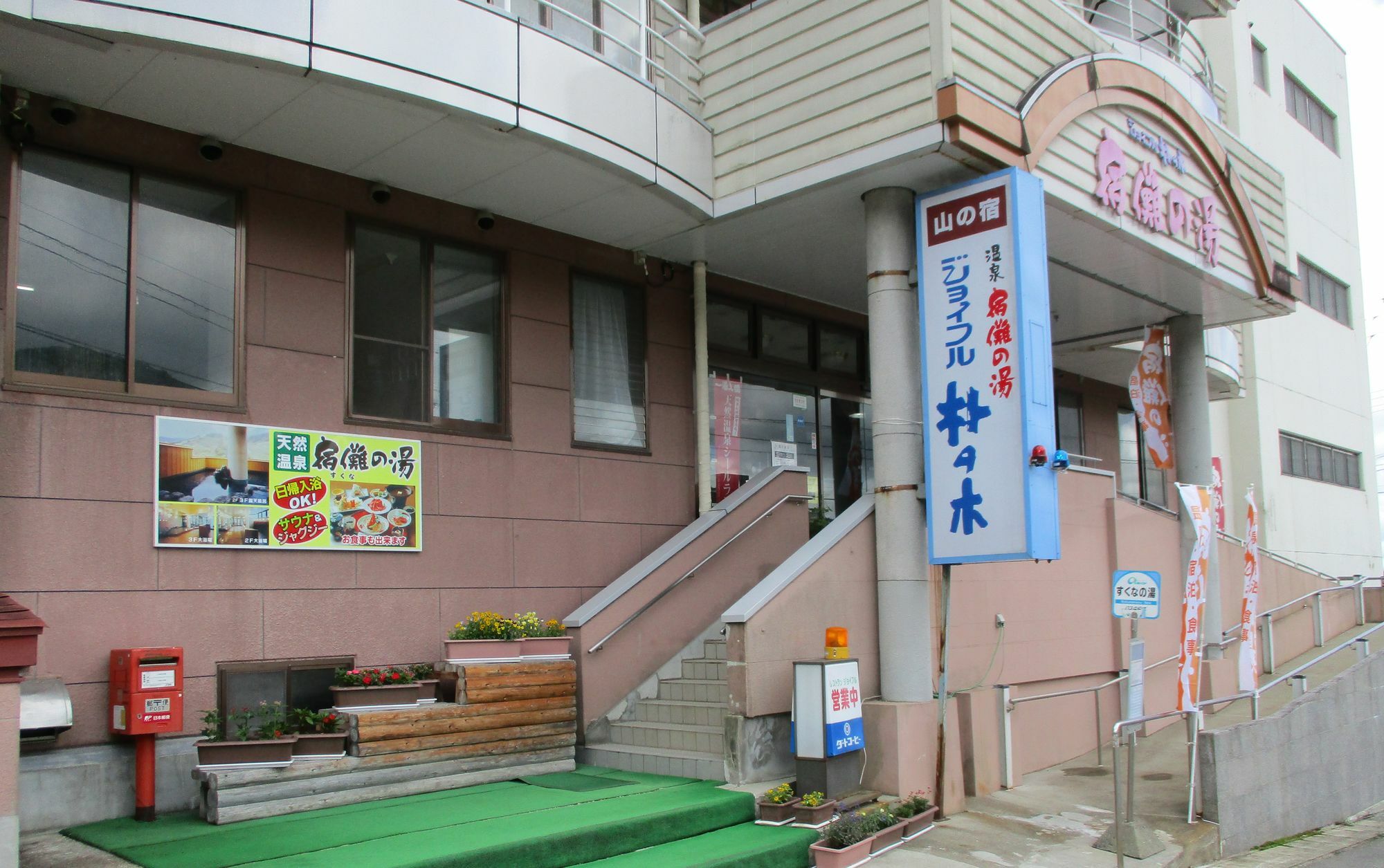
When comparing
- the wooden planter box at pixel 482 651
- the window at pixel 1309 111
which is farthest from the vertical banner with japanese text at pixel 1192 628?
the window at pixel 1309 111

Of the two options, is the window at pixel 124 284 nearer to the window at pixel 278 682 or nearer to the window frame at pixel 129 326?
the window frame at pixel 129 326

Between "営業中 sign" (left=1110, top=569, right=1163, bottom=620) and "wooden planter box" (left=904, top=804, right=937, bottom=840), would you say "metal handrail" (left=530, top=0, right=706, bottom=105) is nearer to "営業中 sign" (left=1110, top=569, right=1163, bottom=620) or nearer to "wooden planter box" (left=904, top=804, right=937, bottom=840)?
"営業中 sign" (left=1110, top=569, right=1163, bottom=620)

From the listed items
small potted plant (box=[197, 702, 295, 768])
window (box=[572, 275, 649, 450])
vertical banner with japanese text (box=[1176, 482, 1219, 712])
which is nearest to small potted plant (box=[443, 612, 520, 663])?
small potted plant (box=[197, 702, 295, 768])

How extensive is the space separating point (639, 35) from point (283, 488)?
5463 millimetres

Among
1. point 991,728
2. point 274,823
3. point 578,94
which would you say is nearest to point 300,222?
point 578,94

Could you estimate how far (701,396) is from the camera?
1209 centimetres

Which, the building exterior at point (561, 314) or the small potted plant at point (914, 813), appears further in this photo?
the small potted plant at point (914, 813)

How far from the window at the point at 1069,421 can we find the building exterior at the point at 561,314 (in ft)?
15.5

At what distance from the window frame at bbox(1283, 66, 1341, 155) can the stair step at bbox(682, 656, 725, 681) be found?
885 inches

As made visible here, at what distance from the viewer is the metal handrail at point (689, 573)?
10.4 meters

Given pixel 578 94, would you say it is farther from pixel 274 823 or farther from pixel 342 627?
pixel 274 823

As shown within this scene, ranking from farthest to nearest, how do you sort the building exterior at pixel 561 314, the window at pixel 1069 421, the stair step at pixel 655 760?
the window at pixel 1069 421 → the stair step at pixel 655 760 → the building exterior at pixel 561 314

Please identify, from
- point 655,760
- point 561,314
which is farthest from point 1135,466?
point 655,760

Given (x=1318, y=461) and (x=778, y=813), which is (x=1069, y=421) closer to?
(x=1318, y=461)
